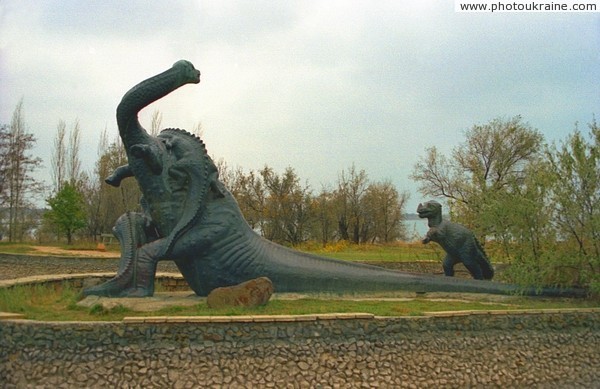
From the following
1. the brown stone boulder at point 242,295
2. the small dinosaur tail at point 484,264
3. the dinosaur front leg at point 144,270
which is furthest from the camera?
the small dinosaur tail at point 484,264

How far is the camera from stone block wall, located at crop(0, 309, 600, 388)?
6.58m

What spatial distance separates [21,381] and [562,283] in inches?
326

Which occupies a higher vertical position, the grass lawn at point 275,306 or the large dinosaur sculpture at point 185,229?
the large dinosaur sculpture at point 185,229

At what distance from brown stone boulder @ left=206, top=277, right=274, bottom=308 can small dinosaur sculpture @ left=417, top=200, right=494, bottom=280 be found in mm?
4307

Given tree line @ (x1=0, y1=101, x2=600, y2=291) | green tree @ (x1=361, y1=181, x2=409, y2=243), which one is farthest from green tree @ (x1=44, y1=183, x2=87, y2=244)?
green tree @ (x1=361, y1=181, x2=409, y2=243)

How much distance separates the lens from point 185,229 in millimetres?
8539

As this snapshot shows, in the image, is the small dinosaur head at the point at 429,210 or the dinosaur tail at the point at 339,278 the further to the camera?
the small dinosaur head at the point at 429,210

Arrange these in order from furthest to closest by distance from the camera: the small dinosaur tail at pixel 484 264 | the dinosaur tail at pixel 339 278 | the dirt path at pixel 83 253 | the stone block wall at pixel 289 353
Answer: the dirt path at pixel 83 253 → the small dinosaur tail at pixel 484 264 → the dinosaur tail at pixel 339 278 → the stone block wall at pixel 289 353

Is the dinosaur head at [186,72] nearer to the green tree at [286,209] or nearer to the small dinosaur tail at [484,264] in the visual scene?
the small dinosaur tail at [484,264]

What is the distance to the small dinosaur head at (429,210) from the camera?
11.0 m

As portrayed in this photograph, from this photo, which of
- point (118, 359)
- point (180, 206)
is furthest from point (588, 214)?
point (118, 359)

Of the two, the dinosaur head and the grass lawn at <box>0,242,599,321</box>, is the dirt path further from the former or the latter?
the dinosaur head

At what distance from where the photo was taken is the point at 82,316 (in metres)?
7.25

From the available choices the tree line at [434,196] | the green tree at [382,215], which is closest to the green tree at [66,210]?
the tree line at [434,196]
